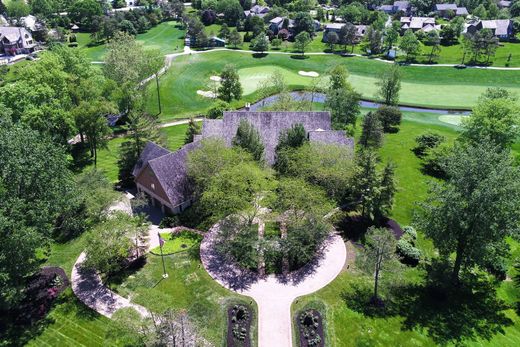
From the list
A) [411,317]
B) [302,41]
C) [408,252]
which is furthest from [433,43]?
[411,317]

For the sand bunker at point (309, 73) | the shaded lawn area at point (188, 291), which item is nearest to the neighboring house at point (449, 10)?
the sand bunker at point (309, 73)

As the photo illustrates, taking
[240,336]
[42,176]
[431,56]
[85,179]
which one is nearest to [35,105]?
[85,179]

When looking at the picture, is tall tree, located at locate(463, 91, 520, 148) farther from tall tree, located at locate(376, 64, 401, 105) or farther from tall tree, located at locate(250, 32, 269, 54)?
tall tree, located at locate(250, 32, 269, 54)

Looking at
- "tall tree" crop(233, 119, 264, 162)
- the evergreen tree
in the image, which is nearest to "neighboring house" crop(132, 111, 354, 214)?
"tall tree" crop(233, 119, 264, 162)

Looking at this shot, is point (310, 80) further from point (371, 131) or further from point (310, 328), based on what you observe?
point (310, 328)

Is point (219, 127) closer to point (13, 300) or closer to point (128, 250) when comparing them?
point (128, 250)

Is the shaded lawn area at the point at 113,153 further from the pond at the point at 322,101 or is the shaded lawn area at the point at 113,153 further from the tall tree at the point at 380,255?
the tall tree at the point at 380,255
